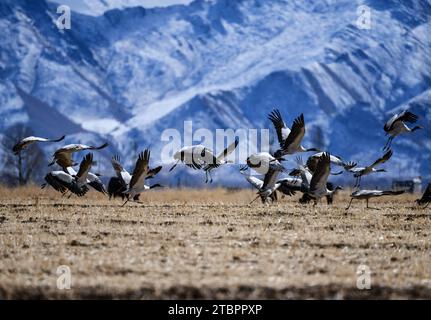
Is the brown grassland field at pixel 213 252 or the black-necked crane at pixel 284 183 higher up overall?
the black-necked crane at pixel 284 183

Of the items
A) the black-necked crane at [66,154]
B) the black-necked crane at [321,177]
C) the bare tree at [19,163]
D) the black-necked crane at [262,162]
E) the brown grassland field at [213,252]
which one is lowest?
the brown grassland field at [213,252]

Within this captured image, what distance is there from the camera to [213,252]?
467 inches

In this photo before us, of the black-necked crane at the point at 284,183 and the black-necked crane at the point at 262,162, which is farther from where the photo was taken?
the black-necked crane at the point at 284,183

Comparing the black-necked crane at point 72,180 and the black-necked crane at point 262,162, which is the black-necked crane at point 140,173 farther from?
the black-necked crane at point 262,162

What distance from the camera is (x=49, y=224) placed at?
50.2 ft

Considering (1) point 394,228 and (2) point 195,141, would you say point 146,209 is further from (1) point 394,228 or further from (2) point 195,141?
(2) point 195,141

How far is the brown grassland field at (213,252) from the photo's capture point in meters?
9.80

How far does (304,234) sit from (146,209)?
5275mm

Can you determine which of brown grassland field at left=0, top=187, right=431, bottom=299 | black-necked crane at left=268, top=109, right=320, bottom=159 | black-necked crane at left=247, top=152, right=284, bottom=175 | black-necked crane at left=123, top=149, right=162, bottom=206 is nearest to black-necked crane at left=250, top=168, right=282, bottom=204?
black-necked crane at left=247, top=152, right=284, bottom=175

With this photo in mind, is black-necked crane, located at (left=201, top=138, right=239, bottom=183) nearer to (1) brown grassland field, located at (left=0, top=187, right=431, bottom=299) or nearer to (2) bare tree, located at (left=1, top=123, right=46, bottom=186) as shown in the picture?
(1) brown grassland field, located at (left=0, top=187, right=431, bottom=299)

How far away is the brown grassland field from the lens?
9797 millimetres

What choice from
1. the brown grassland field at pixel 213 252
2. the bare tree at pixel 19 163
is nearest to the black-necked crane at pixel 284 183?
the brown grassland field at pixel 213 252

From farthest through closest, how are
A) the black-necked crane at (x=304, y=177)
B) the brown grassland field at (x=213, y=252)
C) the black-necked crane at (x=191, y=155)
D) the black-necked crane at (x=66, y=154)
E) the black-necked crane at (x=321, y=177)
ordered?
the black-necked crane at (x=304, y=177), the black-necked crane at (x=66, y=154), the black-necked crane at (x=191, y=155), the black-necked crane at (x=321, y=177), the brown grassland field at (x=213, y=252)

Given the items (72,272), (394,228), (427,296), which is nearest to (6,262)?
(72,272)
